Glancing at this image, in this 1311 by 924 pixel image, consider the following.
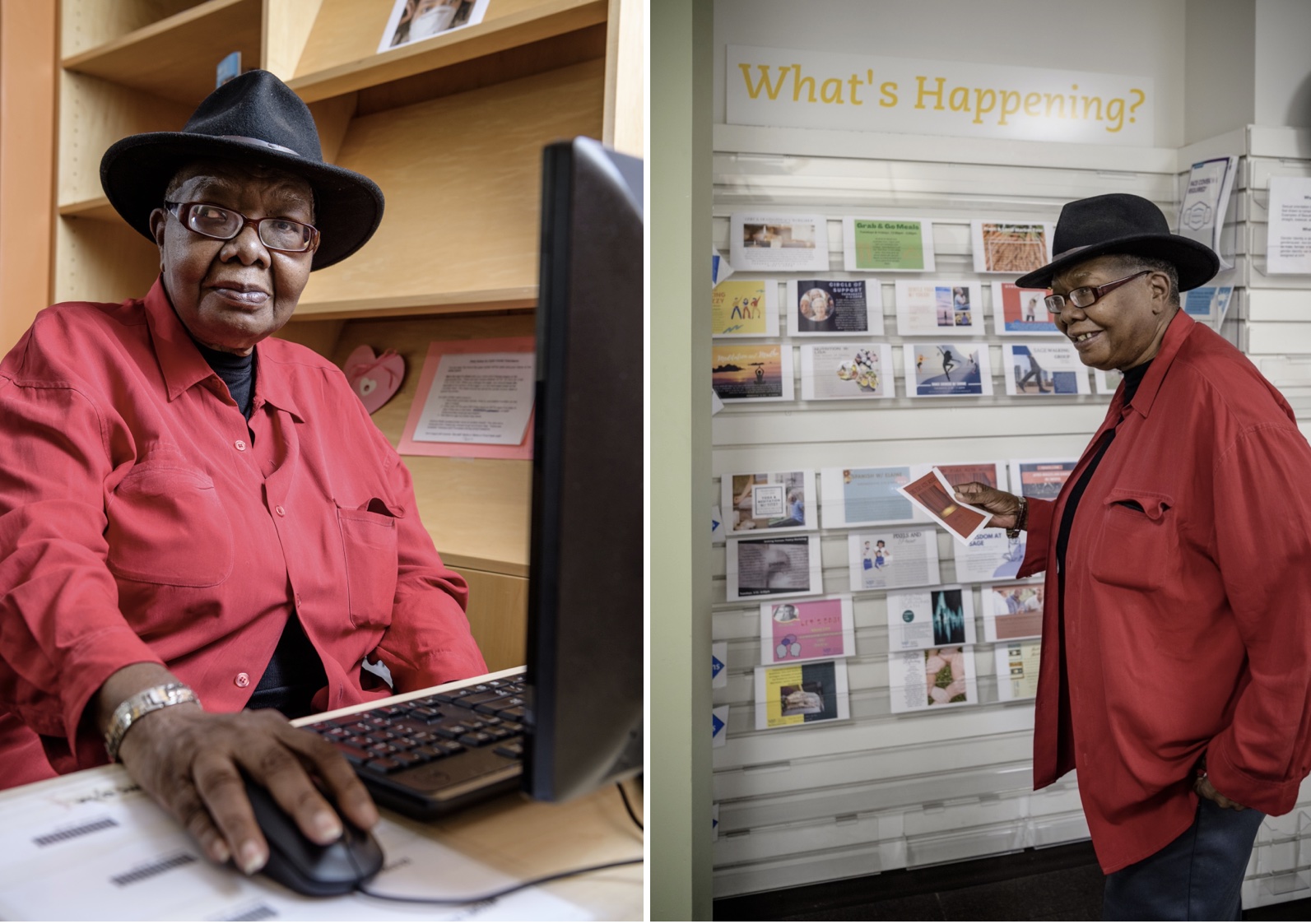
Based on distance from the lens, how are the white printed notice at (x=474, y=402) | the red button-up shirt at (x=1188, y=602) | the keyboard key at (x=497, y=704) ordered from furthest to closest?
the white printed notice at (x=474, y=402) → the red button-up shirt at (x=1188, y=602) → the keyboard key at (x=497, y=704)

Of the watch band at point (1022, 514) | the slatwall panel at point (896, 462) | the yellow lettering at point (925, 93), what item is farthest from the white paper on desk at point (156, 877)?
the yellow lettering at point (925, 93)

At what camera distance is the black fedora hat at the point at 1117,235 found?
1.79 m

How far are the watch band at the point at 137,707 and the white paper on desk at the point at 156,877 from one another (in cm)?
8

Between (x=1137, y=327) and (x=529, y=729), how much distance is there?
5.70ft

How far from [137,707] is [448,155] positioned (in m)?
1.75

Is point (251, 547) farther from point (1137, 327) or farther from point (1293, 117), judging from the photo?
point (1293, 117)

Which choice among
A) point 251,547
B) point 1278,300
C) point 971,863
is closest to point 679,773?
point 251,547

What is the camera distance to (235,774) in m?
0.63

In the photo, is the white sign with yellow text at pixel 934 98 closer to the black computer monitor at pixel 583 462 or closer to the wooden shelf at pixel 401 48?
the wooden shelf at pixel 401 48

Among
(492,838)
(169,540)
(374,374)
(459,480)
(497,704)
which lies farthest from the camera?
(374,374)

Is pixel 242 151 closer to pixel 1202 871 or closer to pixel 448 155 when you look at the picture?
pixel 448 155

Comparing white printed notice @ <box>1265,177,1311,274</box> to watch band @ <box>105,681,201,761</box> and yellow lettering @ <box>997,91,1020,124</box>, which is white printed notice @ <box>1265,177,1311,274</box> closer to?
yellow lettering @ <box>997,91,1020,124</box>

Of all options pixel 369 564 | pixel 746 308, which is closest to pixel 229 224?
pixel 369 564

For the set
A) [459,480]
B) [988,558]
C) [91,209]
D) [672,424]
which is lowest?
[988,558]
